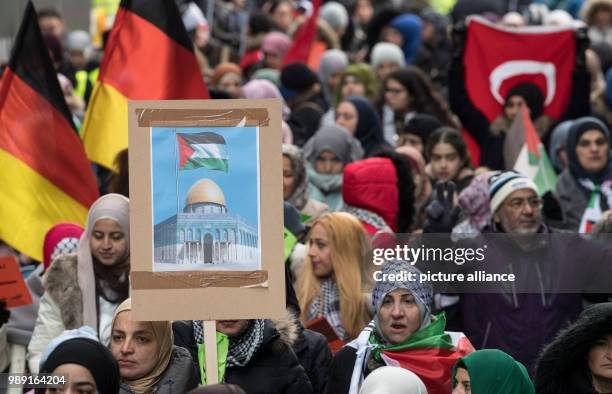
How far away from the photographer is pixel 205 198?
7.31 metres

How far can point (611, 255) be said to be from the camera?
8.49m

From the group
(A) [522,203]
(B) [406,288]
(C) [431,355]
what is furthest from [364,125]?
(C) [431,355]

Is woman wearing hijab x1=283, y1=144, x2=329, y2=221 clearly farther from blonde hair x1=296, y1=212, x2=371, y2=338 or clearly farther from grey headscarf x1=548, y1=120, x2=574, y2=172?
grey headscarf x1=548, y1=120, x2=574, y2=172

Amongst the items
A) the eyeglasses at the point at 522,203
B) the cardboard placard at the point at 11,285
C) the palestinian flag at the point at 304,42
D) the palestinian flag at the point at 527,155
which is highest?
the palestinian flag at the point at 304,42

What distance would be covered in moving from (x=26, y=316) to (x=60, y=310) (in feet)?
2.67

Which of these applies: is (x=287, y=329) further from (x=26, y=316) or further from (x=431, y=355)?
(x=26, y=316)

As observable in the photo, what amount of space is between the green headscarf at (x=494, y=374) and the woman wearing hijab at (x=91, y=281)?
238cm

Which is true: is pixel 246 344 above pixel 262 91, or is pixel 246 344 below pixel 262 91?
below

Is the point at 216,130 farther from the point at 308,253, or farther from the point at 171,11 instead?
the point at 171,11

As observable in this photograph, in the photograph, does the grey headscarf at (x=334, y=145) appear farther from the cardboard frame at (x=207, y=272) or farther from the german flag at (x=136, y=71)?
the cardboard frame at (x=207, y=272)

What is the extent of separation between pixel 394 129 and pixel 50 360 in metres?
8.02

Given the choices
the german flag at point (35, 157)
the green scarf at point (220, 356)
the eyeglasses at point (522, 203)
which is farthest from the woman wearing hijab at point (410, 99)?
the green scarf at point (220, 356)

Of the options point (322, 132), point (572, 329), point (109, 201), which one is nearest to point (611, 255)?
point (572, 329)

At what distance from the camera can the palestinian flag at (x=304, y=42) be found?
18656 millimetres
